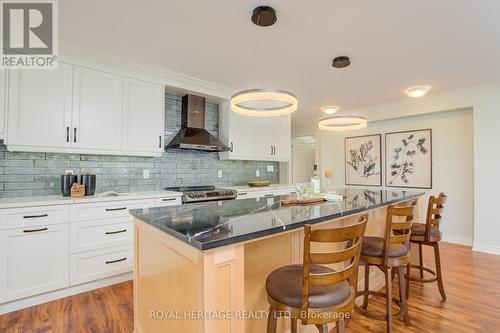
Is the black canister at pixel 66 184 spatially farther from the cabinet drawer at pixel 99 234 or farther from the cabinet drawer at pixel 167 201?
the cabinet drawer at pixel 167 201

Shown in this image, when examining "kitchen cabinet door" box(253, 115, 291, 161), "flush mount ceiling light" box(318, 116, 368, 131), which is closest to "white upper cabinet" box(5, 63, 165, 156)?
"kitchen cabinet door" box(253, 115, 291, 161)

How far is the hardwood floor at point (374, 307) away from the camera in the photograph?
1.87 m

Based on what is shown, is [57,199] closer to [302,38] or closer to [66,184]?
[66,184]

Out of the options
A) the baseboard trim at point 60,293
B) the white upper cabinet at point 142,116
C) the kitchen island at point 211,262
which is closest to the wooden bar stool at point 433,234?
the kitchen island at point 211,262

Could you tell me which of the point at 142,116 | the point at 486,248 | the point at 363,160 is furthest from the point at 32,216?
the point at 486,248

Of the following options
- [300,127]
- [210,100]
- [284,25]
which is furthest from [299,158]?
[284,25]

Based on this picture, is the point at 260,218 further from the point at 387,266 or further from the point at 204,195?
the point at 204,195

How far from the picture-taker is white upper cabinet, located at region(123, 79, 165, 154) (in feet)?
9.86

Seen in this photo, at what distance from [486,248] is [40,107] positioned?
608cm

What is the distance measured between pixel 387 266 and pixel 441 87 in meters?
3.50

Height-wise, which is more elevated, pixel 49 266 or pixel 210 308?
pixel 210 308

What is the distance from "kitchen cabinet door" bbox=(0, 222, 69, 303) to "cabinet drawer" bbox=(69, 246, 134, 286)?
7 centimetres

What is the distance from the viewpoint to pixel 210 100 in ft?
13.5

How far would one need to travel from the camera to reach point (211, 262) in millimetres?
968
